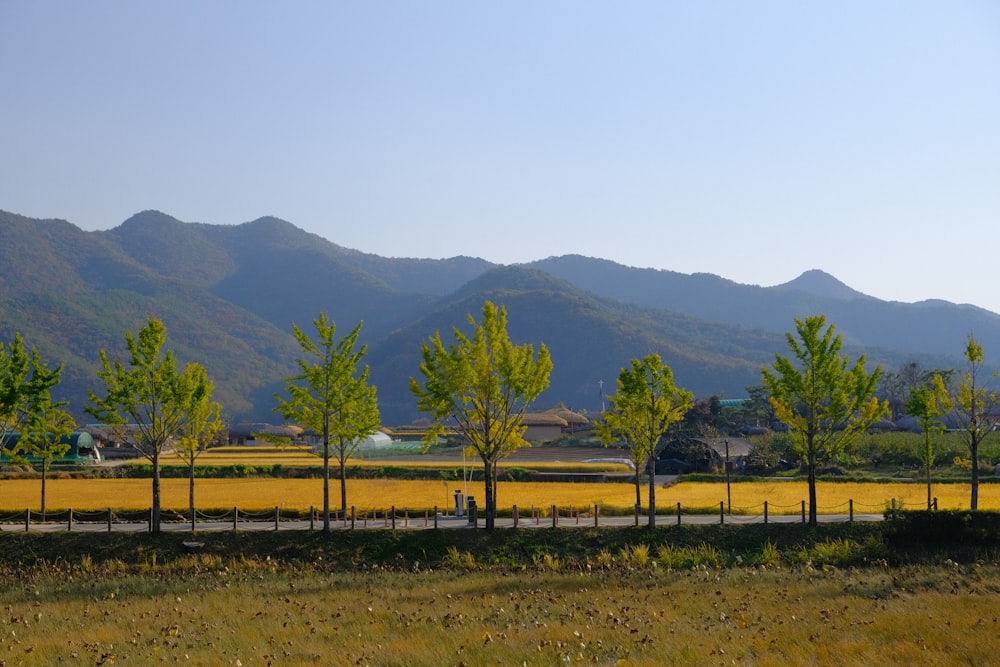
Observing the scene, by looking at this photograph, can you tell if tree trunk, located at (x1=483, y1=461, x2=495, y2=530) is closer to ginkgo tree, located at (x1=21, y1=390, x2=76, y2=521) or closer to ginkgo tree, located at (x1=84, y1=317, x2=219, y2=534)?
ginkgo tree, located at (x1=84, y1=317, x2=219, y2=534)

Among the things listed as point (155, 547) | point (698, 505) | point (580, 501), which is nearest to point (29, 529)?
point (155, 547)

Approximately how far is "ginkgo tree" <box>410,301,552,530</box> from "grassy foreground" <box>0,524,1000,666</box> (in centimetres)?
486

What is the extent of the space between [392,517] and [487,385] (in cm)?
762

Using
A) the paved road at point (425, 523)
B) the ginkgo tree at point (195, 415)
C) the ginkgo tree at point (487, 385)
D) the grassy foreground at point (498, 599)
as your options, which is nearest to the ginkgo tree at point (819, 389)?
the paved road at point (425, 523)

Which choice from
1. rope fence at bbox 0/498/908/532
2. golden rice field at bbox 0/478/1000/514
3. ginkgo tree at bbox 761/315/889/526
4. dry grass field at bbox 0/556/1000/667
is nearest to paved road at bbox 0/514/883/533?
rope fence at bbox 0/498/908/532

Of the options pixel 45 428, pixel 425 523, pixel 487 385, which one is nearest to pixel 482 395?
pixel 487 385

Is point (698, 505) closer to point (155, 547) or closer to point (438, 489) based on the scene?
point (438, 489)

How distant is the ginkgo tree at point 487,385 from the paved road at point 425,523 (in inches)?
121

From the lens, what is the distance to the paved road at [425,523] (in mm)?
41406

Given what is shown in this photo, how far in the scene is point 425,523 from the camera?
1695 inches

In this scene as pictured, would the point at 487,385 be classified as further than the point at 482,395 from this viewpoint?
No

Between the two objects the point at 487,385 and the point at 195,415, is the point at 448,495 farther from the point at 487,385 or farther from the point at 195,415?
the point at 195,415

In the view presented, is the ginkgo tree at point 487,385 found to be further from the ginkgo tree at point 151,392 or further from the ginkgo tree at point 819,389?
the ginkgo tree at point 151,392

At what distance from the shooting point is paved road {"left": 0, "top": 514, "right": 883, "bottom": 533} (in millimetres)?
41406
